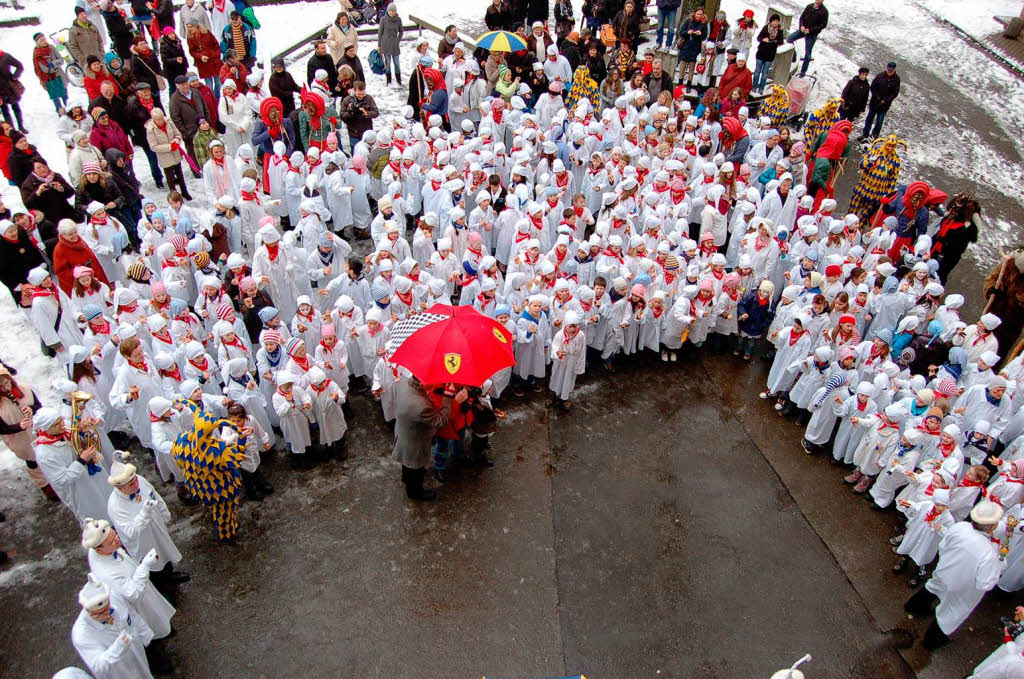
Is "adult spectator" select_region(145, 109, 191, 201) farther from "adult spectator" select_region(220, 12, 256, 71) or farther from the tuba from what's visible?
the tuba

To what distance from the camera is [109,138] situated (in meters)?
11.4

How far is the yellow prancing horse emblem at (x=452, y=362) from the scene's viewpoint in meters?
6.68

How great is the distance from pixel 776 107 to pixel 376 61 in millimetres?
9330

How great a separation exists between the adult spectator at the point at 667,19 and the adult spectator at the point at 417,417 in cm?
1462

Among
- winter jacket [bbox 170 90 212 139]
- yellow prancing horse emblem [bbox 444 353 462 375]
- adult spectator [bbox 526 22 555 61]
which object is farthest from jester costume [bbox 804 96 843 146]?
winter jacket [bbox 170 90 212 139]

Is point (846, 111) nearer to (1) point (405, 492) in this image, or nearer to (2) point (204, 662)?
(1) point (405, 492)

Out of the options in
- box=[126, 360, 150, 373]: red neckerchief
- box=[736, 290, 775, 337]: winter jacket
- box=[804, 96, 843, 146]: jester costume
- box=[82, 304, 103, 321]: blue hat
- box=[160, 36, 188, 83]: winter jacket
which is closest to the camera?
box=[126, 360, 150, 373]: red neckerchief

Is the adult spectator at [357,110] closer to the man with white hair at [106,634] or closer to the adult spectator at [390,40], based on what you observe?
the adult spectator at [390,40]

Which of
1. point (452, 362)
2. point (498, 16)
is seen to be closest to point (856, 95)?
point (498, 16)

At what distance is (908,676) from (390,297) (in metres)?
7.16

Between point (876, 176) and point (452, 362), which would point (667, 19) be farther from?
point (452, 362)

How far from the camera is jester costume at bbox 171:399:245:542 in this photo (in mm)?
6887

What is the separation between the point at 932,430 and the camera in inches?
309

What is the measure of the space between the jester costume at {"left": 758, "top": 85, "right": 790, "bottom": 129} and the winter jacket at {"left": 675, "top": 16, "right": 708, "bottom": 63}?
271 cm
